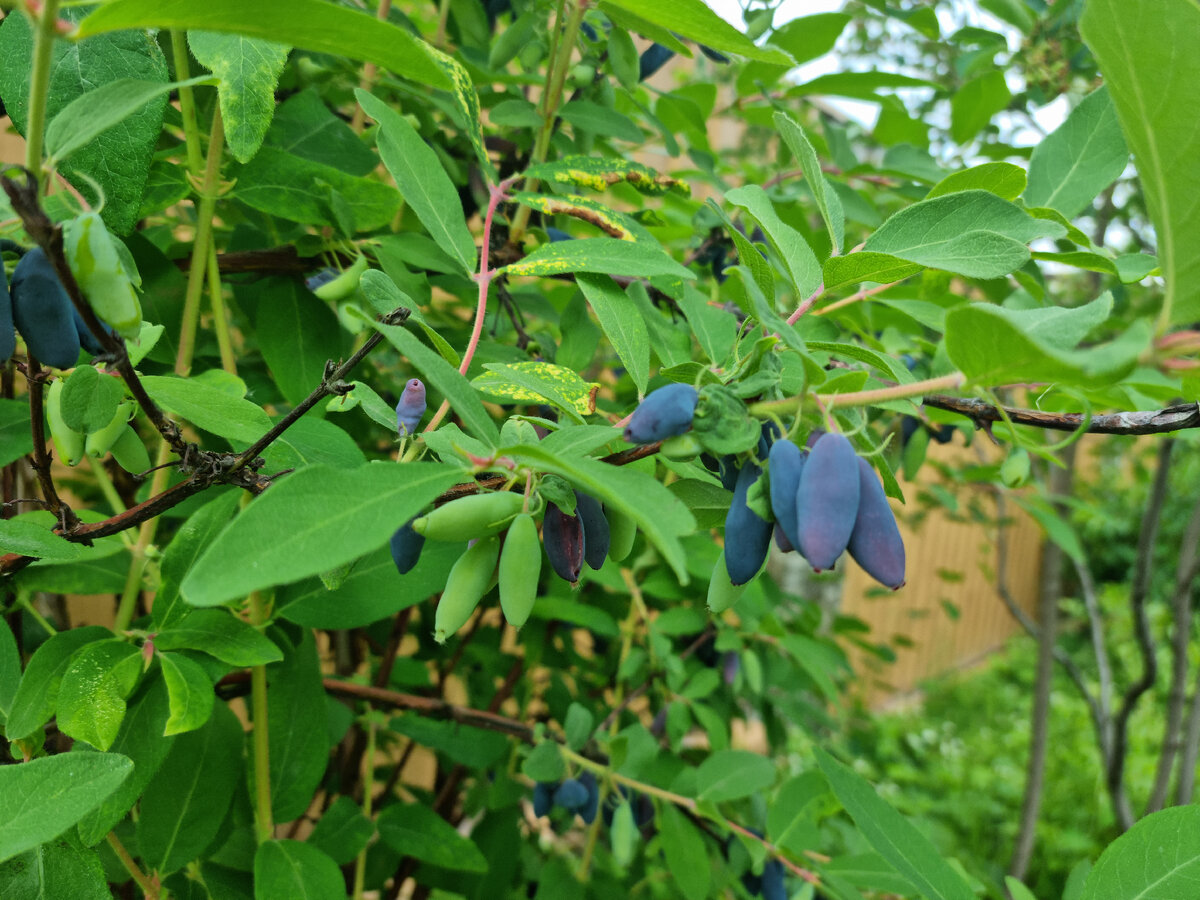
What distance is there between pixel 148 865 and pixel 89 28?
558mm

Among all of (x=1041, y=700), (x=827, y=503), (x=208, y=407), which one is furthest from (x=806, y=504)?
(x=1041, y=700)

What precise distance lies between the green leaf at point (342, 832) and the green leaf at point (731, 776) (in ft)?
1.10

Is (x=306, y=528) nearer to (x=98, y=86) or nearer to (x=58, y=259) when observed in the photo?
(x=58, y=259)

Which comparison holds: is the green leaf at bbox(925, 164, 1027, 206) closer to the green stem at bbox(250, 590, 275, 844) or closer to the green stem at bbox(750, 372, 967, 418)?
the green stem at bbox(750, 372, 967, 418)

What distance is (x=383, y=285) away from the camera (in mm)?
475

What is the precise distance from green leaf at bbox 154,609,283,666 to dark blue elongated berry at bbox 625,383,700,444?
31 centimetres

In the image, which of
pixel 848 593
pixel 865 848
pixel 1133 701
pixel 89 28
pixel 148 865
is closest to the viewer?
pixel 89 28

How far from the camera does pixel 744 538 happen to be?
390 millimetres

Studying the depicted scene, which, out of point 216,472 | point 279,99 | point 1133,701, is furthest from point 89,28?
point 1133,701

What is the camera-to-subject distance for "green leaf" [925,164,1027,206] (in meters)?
0.50

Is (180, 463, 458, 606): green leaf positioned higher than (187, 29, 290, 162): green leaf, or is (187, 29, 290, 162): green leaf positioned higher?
(187, 29, 290, 162): green leaf

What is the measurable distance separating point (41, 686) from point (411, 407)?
0.30 metres

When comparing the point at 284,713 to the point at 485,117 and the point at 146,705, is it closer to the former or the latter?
the point at 146,705

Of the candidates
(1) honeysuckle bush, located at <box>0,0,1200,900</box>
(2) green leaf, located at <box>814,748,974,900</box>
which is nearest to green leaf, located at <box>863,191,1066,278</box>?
(1) honeysuckle bush, located at <box>0,0,1200,900</box>
